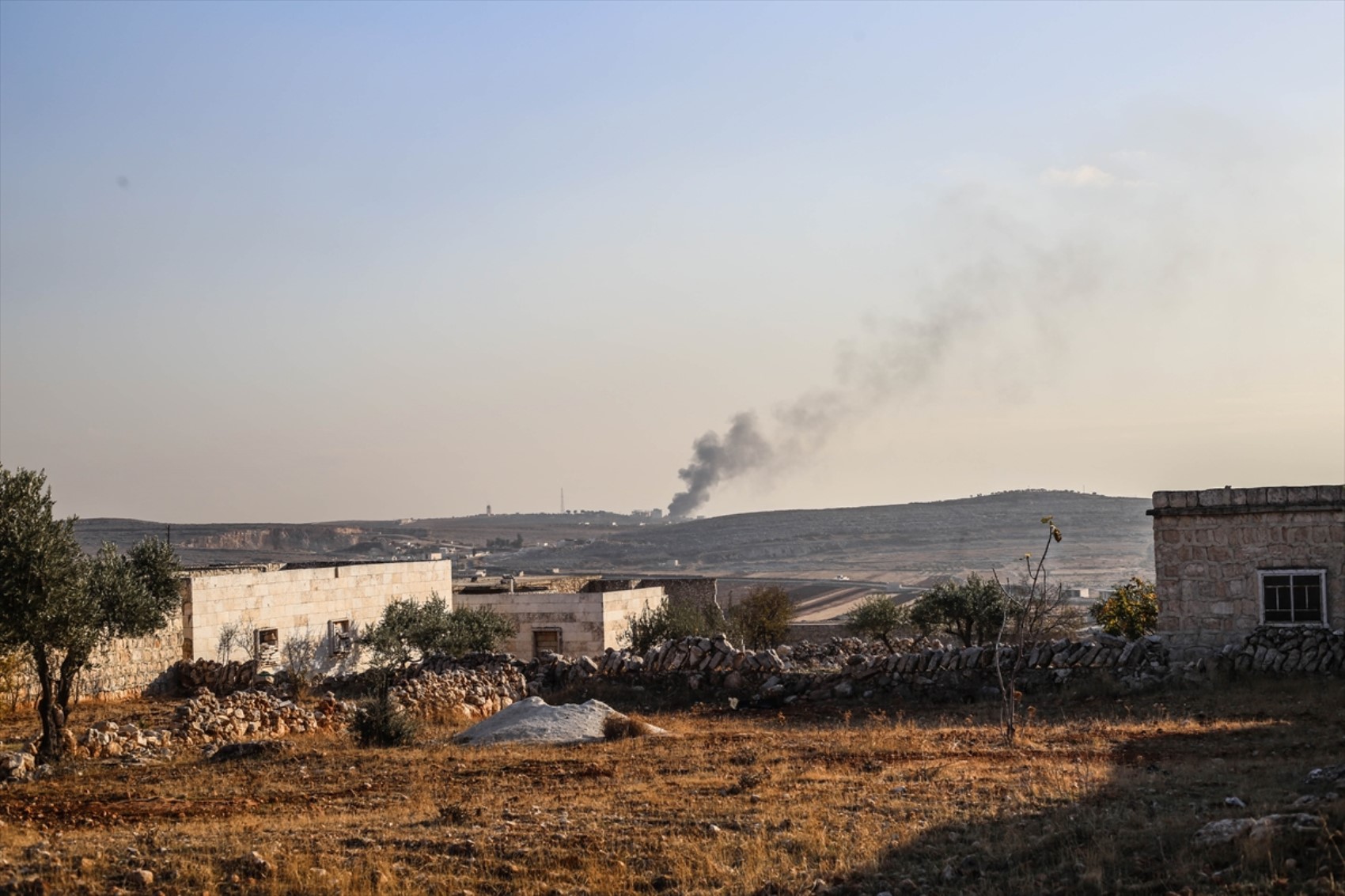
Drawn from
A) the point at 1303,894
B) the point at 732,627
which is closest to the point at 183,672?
the point at 732,627

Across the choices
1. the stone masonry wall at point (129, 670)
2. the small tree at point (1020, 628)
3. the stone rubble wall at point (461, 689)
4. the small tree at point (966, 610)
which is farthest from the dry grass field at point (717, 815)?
the small tree at point (966, 610)

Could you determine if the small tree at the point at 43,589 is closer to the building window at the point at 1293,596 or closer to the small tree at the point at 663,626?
the small tree at the point at 663,626

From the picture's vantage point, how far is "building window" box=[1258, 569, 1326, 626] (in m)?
23.0

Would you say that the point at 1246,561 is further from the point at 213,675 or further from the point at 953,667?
the point at 213,675

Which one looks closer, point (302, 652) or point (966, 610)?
point (302, 652)

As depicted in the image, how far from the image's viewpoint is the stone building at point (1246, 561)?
75.4ft

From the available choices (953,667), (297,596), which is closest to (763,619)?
(297,596)

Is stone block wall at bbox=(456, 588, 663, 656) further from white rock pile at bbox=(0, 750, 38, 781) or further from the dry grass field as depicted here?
white rock pile at bbox=(0, 750, 38, 781)

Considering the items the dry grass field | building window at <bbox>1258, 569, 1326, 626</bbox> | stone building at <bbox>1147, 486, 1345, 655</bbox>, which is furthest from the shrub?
building window at <bbox>1258, 569, 1326, 626</bbox>

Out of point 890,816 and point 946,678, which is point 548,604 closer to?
point 946,678

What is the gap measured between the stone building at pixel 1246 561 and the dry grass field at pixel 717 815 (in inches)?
195

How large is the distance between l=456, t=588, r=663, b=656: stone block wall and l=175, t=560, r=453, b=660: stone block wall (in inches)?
87.1

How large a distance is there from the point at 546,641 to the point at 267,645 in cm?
904

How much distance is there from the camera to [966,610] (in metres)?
34.6
